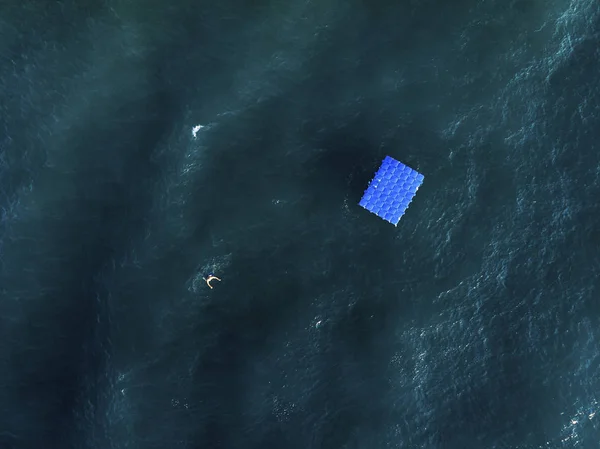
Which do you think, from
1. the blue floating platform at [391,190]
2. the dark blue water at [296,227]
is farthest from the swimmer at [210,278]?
the blue floating platform at [391,190]

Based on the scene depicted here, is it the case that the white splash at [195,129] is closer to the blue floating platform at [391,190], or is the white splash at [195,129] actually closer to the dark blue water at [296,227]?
the dark blue water at [296,227]

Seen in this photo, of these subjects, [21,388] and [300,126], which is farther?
[300,126]

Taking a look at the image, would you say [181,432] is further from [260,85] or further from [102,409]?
[260,85]

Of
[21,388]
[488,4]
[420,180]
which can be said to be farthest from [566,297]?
[21,388]

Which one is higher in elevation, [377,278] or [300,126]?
[300,126]

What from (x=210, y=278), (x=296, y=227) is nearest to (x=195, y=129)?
(x=296, y=227)

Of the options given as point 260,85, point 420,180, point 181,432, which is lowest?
point 181,432

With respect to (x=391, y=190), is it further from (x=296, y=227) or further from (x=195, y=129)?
(x=195, y=129)

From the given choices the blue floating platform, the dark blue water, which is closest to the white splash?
the dark blue water
